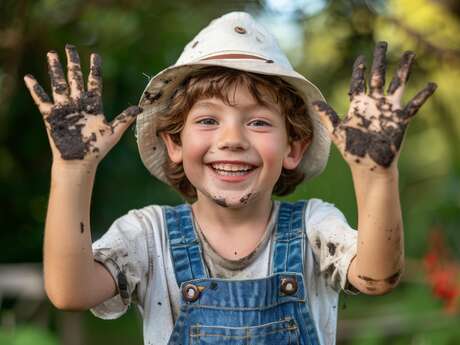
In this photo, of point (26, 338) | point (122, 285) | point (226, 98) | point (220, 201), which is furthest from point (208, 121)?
point (26, 338)

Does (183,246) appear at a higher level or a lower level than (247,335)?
higher

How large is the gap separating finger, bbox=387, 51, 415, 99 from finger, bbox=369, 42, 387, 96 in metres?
0.03

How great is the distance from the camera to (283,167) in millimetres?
2729

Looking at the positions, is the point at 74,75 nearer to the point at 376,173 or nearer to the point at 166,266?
the point at 166,266

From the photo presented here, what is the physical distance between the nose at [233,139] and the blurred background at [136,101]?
2545mm

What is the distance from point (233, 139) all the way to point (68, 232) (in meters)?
0.56

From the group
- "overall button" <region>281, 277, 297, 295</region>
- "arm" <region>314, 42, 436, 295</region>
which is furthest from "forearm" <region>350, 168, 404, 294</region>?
"overall button" <region>281, 277, 297, 295</region>

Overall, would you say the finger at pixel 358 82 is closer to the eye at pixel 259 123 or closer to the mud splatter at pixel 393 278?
the eye at pixel 259 123

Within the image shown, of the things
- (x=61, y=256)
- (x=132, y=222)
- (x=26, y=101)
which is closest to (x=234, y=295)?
(x=132, y=222)

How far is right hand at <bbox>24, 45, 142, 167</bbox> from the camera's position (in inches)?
86.6

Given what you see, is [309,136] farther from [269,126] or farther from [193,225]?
[193,225]

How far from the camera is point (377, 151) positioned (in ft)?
7.06

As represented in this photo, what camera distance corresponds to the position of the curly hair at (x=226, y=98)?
2512mm

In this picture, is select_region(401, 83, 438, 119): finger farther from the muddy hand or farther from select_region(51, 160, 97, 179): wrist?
select_region(51, 160, 97, 179): wrist
